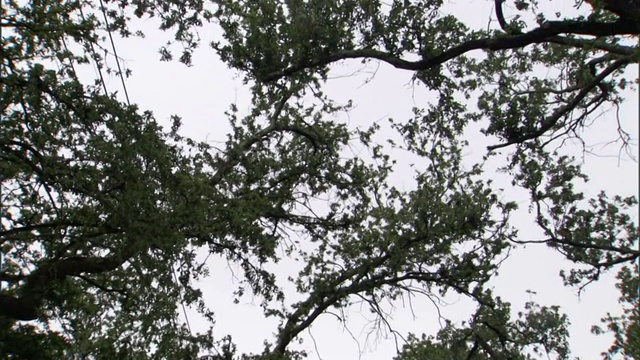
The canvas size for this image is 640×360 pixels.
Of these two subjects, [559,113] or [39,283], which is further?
[559,113]

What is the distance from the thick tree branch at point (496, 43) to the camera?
6.21 m

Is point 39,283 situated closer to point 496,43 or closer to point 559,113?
point 496,43

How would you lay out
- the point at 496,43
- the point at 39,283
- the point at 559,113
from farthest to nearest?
the point at 559,113 < the point at 39,283 < the point at 496,43

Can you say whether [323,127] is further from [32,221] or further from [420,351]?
[32,221]

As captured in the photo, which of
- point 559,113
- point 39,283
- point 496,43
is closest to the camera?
point 496,43

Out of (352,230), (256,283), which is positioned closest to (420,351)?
(352,230)

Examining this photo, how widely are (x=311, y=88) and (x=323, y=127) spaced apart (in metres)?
1.75

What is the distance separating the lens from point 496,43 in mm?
6707

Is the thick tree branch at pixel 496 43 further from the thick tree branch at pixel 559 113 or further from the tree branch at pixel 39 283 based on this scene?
the tree branch at pixel 39 283

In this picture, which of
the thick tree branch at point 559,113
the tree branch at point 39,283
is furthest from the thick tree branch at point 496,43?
the tree branch at point 39,283

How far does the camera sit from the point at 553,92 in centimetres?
1030

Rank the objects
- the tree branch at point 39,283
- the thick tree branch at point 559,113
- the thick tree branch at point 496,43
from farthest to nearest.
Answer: the thick tree branch at point 559,113 < the tree branch at point 39,283 < the thick tree branch at point 496,43

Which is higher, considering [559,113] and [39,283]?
[559,113]

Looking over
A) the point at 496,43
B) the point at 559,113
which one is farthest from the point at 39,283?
the point at 559,113
